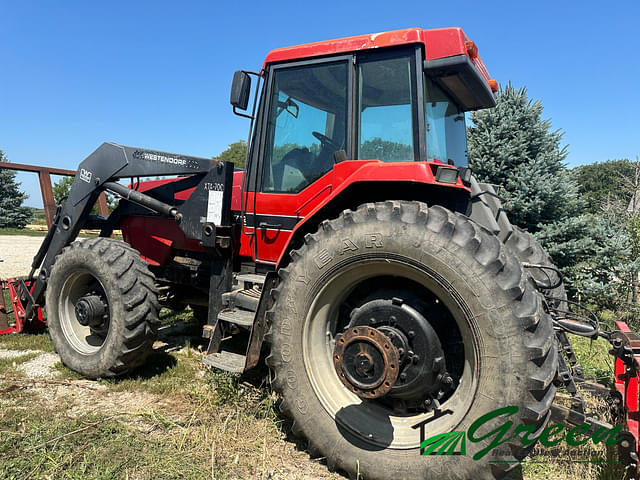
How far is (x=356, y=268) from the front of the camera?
2643mm

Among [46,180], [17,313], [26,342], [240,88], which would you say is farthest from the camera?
[46,180]

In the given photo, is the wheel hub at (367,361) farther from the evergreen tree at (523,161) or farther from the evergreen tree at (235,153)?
the evergreen tree at (235,153)

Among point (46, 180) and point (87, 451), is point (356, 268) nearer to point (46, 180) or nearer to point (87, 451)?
point (87, 451)

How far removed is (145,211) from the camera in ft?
15.4

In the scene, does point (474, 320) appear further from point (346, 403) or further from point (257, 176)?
point (257, 176)

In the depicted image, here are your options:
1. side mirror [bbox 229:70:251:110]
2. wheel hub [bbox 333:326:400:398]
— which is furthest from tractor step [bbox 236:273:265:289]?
side mirror [bbox 229:70:251:110]

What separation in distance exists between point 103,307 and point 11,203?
2748 centimetres

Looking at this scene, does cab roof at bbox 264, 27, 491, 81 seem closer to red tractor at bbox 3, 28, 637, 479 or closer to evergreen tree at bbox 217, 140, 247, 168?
red tractor at bbox 3, 28, 637, 479

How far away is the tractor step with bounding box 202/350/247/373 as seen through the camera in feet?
10.2

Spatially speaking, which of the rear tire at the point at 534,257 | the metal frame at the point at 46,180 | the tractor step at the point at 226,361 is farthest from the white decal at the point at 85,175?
the rear tire at the point at 534,257

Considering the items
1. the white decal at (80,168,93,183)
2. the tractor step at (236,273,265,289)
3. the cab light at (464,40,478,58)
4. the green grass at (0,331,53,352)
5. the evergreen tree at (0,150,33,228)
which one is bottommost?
the green grass at (0,331,53,352)

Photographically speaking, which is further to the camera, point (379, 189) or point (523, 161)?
point (523, 161)

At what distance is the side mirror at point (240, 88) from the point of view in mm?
3434

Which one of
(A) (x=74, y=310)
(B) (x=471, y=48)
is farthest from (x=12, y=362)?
(B) (x=471, y=48)
